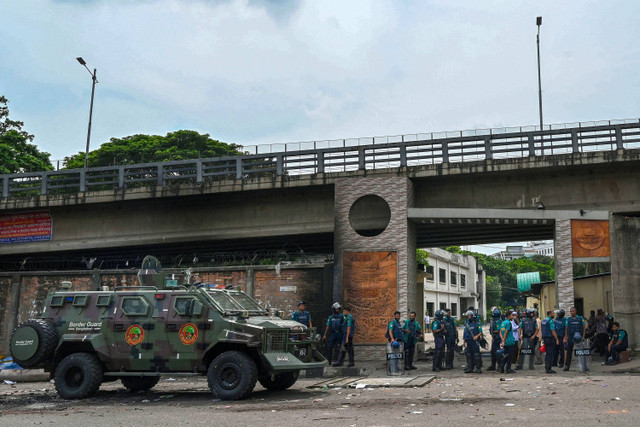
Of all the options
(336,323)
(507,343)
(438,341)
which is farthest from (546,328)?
(336,323)

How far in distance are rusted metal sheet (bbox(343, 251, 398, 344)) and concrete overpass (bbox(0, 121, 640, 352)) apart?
201 mm

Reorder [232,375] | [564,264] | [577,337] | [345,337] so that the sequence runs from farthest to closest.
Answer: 1. [564,264]
2. [345,337]
3. [577,337]
4. [232,375]

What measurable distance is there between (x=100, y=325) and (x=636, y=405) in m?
9.76

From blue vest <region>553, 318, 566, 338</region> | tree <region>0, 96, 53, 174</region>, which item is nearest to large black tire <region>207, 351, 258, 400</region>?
blue vest <region>553, 318, 566, 338</region>

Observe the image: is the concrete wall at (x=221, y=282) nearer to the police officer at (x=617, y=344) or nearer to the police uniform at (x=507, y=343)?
the police uniform at (x=507, y=343)

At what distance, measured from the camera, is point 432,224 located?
73.6 ft

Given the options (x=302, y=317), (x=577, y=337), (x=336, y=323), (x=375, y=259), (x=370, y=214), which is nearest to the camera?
(x=577, y=337)

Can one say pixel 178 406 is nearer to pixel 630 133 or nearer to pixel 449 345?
pixel 449 345

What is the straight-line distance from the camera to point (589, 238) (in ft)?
65.0

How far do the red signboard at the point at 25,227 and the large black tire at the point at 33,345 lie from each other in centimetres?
1318

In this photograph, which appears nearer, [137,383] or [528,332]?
[137,383]

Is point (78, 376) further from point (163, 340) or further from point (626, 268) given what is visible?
point (626, 268)

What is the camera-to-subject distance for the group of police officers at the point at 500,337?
55.0 ft

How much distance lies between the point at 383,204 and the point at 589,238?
256 inches
